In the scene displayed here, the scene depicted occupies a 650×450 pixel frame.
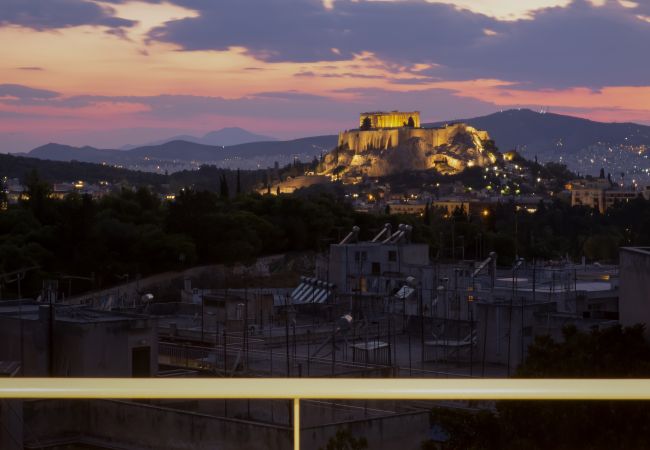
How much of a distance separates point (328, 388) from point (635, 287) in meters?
6.72

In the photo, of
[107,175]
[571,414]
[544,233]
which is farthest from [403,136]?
[571,414]

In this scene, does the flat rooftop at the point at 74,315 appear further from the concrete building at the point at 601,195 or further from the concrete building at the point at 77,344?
the concrete building at the point at 601,195

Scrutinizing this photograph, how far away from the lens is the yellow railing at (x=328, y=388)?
1093 millimetres

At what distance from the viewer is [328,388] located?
44.8 inches

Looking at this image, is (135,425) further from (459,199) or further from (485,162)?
(485,162)

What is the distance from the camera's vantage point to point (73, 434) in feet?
27.9

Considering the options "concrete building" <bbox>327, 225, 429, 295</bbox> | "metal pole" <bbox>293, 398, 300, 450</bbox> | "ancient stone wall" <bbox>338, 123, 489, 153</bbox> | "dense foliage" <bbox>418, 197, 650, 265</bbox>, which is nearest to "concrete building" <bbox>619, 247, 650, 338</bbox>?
"metal pole" <bbox>293, 398, 300, 450</bbox>

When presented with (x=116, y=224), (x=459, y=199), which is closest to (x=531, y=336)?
(x=116, y=224)

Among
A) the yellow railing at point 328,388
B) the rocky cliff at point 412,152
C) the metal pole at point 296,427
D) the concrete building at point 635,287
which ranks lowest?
the concrete building at point 635,287

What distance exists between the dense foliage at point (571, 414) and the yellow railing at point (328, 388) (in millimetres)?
3864

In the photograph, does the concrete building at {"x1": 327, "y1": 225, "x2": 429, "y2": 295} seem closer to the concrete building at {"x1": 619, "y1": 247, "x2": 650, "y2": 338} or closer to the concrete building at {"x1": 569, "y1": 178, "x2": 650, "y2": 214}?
the concrete building at {"x1": 619, "y1": 247, "x2": 650, "y2": 338}

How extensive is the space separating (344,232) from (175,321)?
14682 millimetres

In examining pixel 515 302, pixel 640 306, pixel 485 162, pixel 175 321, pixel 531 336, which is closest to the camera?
pixel 640 306

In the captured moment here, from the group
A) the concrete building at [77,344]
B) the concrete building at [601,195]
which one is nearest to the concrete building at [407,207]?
the concrete building at [601,195]
